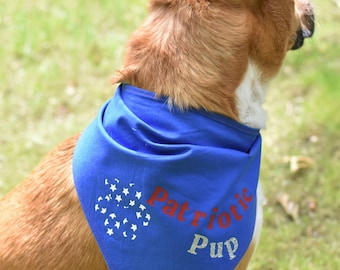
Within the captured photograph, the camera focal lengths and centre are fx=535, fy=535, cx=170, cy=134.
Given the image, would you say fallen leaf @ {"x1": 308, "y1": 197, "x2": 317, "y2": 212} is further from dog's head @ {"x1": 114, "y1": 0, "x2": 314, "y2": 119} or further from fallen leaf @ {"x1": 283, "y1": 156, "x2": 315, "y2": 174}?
dog's head @ {"x1": 114, "y1": 0, "x2": 314, "y2": 119}

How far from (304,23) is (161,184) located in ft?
3.36

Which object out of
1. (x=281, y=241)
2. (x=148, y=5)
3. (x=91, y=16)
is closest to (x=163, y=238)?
(x=148, y=5)

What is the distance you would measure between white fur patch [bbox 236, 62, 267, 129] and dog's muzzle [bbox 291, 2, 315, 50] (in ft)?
1.03

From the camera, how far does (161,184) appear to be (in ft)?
6.93

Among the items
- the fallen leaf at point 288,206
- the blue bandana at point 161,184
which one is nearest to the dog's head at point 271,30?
the blue bandana at point 161,184

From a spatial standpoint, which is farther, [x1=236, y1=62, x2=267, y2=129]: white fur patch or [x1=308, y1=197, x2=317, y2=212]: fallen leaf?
[x1=308, y1=197, x2=317, y2=212]: fallen leaf

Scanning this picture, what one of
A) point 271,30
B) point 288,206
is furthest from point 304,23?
point 288,206

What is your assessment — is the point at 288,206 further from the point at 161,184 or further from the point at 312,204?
the point at 161,184

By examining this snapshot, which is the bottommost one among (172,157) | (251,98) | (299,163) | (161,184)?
(299,163)

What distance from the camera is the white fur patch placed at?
2.17m

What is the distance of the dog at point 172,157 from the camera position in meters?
2.07

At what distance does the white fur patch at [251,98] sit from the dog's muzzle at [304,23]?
1.03 feet

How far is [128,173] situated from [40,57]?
3423 millimetres

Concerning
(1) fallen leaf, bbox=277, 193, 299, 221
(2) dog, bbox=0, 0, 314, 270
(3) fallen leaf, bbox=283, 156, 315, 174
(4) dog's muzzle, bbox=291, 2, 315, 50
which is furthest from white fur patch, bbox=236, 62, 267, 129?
(3) fallen leaf, bbox=283, 156, 315, 174
